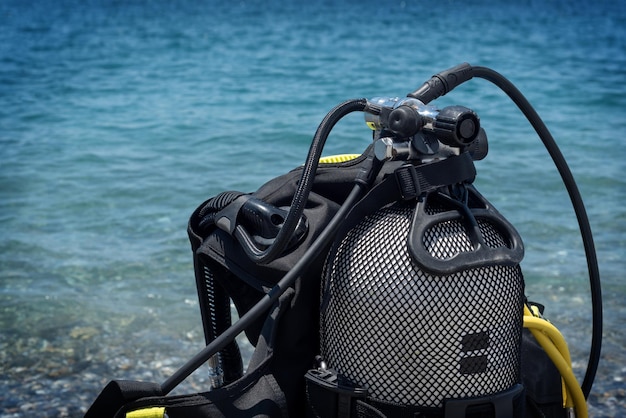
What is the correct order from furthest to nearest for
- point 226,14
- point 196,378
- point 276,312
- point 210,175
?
point 226,14
point 210,175
point 196,378
point 276,312

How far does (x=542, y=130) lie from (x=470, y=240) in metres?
0.50

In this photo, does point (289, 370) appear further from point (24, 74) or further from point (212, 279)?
point (24, 74)

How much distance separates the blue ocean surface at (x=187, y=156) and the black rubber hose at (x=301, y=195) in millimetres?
2366

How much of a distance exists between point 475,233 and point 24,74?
51.7 ft

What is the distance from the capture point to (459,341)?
1.88m

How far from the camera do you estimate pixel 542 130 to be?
7.31 feet

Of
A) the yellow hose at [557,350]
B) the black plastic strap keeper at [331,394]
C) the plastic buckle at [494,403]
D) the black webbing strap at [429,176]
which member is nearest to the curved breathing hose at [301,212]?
the black webbing strap at [429,176]

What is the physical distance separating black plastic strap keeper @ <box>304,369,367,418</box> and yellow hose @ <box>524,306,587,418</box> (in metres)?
0.50

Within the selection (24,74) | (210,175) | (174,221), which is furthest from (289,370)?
(24,74)

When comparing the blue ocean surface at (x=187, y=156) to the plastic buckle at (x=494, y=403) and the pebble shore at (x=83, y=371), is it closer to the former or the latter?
the pebble shore at (x=83, y=371)

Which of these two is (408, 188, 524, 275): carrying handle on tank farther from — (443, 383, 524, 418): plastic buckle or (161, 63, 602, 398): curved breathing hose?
(443, 383, 524, 418): plastic buckle

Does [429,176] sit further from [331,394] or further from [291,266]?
[331,394]

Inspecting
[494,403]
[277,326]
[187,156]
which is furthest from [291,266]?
[187,156]

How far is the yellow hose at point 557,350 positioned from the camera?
2.17 meters
